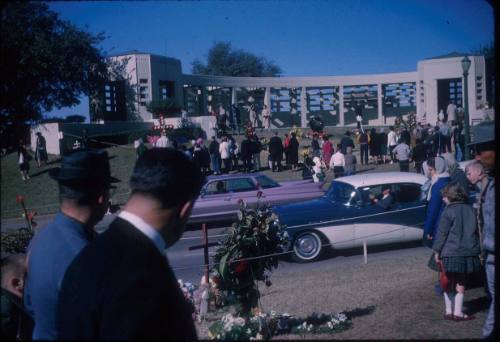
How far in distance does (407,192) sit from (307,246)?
2097 mm

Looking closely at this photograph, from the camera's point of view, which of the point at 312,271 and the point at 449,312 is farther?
the point at 312,271

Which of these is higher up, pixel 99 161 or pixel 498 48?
pixel 498 48

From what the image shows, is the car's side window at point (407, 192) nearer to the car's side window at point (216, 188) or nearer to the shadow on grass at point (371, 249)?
the shadow on grass at point (371, 249)

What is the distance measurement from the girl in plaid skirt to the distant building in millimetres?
10421

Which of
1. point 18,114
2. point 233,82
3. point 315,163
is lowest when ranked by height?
point 315,163

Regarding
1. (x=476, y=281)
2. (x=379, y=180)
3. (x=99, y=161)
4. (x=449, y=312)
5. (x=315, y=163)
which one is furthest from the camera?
(x=315, y=163)

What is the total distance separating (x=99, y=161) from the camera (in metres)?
2.64

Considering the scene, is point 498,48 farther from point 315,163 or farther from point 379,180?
point 315,163

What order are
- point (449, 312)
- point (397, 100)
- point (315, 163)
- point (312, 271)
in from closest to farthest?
point (449, 312)
point (312, 271)
point (315, 163)
point (397, 100)

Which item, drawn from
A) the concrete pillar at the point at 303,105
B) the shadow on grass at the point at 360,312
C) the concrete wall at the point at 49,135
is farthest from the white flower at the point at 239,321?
the concrete pillar at the point at 303,105

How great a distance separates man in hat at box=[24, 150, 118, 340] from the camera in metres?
2.22

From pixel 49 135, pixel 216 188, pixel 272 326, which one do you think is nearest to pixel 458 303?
pixel 272 326

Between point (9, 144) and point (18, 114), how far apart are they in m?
0.24

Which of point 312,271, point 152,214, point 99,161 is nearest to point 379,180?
point 312,271
